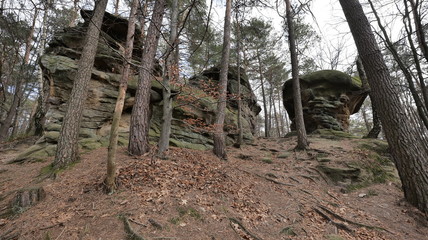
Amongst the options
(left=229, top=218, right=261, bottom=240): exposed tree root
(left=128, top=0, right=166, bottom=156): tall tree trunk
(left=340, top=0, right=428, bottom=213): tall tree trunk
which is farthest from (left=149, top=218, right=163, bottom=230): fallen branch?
(left=340, top=0, right=428, bottom=213): tall tree trunk

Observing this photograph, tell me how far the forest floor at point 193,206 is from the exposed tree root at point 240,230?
0.7 inches

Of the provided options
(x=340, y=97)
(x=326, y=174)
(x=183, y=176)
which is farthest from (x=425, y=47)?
(x=183, y=176)

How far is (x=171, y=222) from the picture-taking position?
3.06 m

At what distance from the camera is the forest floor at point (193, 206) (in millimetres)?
2895

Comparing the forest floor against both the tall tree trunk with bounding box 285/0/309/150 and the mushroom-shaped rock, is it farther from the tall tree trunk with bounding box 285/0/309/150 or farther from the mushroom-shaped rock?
the mushroom-shaped rock

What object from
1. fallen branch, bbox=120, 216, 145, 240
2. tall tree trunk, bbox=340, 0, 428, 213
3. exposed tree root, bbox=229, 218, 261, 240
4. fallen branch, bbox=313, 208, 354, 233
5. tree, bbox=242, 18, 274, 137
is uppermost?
tree, bbox=242, 18, 274, 137

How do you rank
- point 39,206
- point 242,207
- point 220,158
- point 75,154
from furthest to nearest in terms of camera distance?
1. point 220,158
2. point 75,154
3. point 242,207
4. point 39,206

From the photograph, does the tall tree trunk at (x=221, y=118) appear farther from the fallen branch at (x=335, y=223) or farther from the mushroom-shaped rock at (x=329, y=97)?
the mushroom-shaped rock at (x=329, y=97)

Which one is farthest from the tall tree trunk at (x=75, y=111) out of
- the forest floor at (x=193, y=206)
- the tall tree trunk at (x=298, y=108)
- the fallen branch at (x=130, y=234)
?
the tall tree trunk at (x=298, y=108)

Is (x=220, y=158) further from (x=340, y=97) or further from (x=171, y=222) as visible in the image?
(x=340, y=97)

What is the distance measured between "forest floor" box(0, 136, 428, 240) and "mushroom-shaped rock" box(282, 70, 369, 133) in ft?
28.7

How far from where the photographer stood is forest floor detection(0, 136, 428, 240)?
289 centimetres

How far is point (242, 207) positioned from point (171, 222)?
1.72 meters

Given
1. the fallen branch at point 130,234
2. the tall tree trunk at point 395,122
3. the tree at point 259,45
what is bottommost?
the fallen branch at point 130,234
